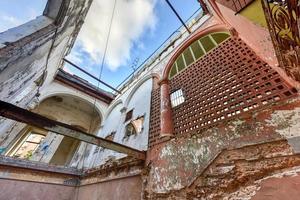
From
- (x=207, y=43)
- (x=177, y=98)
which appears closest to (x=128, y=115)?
(x=177, y=98)

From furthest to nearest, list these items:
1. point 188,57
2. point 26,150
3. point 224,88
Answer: point 26,150 < point 188,57 < point 224,88

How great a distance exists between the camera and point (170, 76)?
6301 mm

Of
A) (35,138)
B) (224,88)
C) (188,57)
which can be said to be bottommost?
(224,88)

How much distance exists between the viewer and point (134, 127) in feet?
19.5

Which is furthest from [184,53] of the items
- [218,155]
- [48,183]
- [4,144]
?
[4,144]

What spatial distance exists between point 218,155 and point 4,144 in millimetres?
10531

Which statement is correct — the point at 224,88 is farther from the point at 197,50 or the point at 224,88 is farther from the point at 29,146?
the point at 29,146

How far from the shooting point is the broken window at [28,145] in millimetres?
9455

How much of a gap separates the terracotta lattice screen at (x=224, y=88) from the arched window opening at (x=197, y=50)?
0.50 m

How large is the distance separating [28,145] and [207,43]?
38.2 feet

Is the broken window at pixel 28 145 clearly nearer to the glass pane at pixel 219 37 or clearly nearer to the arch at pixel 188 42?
the arch at pixel 188 42

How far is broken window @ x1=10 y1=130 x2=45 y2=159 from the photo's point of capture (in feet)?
31.0

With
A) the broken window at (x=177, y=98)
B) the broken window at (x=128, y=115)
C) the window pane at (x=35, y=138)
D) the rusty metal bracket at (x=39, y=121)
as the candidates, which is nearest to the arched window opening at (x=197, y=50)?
the broken window at (x=177, y=98)

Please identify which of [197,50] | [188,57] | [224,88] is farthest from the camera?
[188,57]
